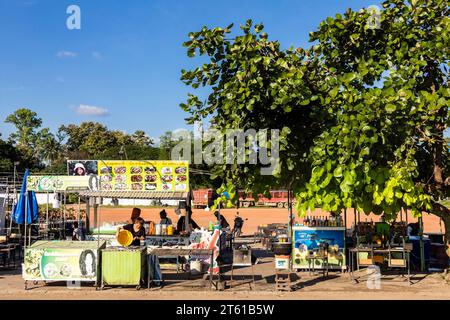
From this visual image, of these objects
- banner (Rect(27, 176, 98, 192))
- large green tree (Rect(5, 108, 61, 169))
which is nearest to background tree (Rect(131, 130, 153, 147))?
large green tree (Rect(5, 108, 61, 169))

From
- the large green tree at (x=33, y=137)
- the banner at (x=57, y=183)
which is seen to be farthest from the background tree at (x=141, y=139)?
the banner at (x=57, y=183)

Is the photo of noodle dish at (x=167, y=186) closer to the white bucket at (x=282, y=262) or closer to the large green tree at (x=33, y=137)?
the white bucket at (x=282, y=262)

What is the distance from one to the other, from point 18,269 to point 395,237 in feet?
39.4

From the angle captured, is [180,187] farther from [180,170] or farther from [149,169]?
[149,169]

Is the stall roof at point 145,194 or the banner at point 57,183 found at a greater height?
the banner at point 57,183

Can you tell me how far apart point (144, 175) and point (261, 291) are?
713 centimetres

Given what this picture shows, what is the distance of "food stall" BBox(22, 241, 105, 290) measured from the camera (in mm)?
11781

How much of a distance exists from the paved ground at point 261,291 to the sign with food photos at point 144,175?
180 inches

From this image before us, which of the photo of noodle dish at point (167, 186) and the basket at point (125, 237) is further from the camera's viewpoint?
Answer: the photo of noodle dish at point (167, 186)

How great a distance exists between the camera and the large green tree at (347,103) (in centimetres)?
1026

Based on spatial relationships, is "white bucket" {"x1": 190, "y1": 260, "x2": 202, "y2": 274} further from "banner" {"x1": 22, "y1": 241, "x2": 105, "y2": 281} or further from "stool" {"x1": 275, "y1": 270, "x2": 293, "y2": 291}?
"banner" {"x1": 22, "y1": 241, "x2": 105, "y2": 281}
